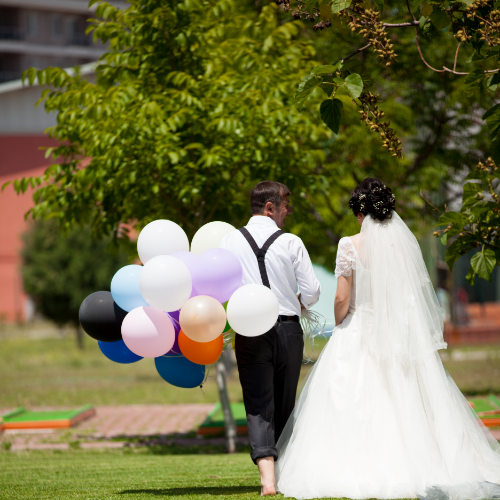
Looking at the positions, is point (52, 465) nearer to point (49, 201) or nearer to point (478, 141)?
point (49, 201)

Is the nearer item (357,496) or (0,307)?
(357,496)

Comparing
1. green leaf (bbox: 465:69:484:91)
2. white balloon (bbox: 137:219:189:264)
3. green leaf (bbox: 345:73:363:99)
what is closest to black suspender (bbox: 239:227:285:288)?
white balloon (bbox: 137:219:189:264)

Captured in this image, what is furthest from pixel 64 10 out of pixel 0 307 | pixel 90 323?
pixel 90 323

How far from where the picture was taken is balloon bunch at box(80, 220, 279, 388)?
4.04 m

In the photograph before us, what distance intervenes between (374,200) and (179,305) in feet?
4.85

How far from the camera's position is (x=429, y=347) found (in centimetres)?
425

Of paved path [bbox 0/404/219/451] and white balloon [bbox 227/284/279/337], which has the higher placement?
white balloon [bbox 227/284/279/337]

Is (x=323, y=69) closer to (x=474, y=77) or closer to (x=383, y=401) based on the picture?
(x=474, y=77)

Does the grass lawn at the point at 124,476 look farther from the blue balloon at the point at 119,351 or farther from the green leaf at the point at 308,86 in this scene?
the green leaf at the point at 308,86

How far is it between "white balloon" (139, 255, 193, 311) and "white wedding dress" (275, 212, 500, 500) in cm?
103

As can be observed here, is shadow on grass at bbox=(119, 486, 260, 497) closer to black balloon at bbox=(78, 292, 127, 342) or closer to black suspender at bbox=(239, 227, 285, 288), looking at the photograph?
black balloon at bbox=(78, 292, 127, 342)

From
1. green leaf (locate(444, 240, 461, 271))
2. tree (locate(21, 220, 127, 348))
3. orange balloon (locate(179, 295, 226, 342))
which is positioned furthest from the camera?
tree (locate(21, 220, 127, 348))

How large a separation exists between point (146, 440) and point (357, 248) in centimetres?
548

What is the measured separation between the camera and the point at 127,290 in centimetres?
431
